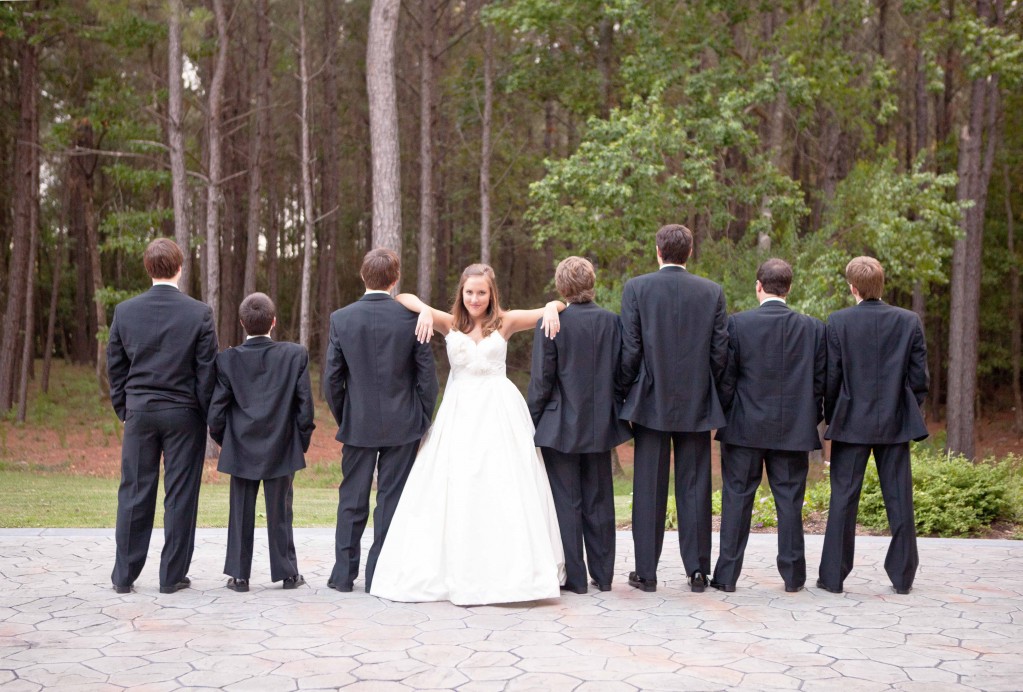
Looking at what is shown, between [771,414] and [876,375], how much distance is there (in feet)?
2.35

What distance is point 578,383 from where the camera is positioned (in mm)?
6023

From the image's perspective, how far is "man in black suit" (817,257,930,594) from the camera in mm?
6086

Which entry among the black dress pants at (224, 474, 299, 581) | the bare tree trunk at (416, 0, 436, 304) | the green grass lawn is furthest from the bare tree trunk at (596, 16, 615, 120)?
the black dress pants at (224, 474, 299, 581)

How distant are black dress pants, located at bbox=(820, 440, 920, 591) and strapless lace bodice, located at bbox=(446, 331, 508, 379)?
2180 mm

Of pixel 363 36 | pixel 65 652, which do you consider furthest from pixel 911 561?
pixel 363 36

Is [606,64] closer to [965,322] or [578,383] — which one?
[965,322]

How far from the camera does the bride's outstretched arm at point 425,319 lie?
5.94 metres

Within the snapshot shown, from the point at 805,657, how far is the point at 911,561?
5.59 ft

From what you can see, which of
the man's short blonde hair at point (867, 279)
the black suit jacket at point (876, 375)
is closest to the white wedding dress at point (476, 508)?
the black suit jacket at point (876, 375)

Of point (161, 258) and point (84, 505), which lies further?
point (84, 505)

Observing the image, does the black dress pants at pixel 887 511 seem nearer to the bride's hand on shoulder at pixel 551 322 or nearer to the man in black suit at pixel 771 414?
the man in black suit at pixel 771 414

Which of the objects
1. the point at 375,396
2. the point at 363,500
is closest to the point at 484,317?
the point at 375,396

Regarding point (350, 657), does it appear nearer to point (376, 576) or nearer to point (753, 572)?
point (376, 576)

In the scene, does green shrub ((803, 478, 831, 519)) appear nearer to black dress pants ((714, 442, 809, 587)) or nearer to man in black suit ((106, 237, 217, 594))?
black dress pants ((714, 442, 809, 587))
